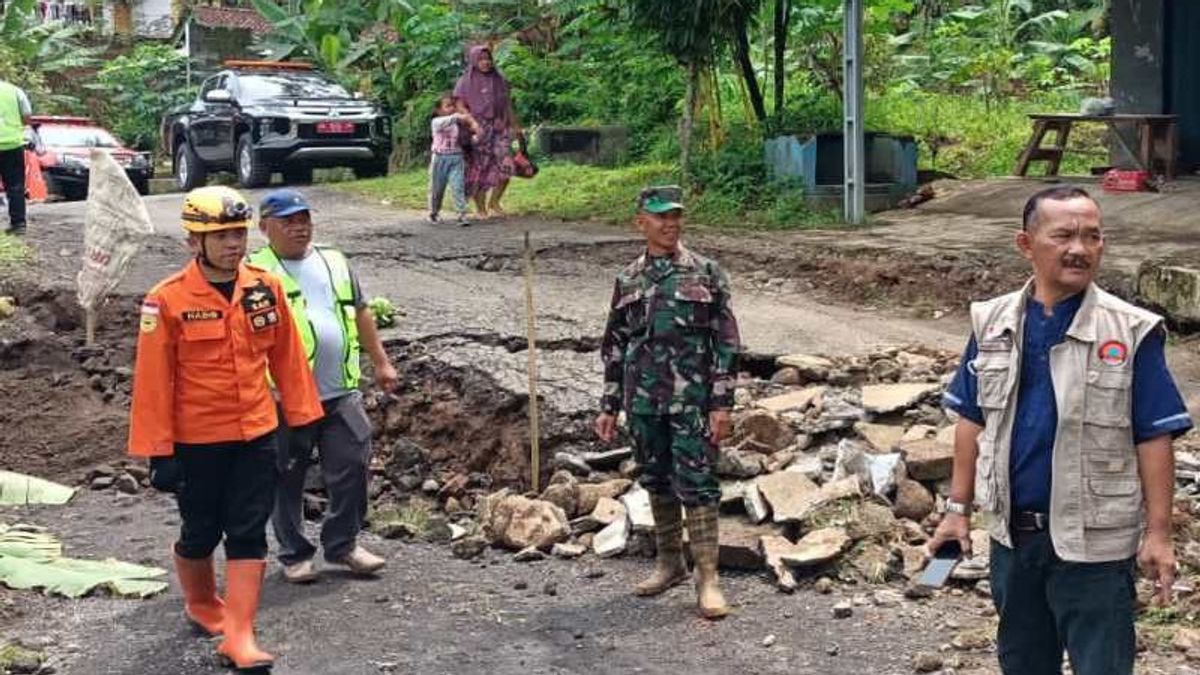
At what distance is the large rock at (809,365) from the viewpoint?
821 centimetres

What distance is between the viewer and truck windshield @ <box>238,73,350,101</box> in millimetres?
20922

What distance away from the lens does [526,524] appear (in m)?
6.62

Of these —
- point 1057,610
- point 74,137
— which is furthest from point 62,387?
point 74,137

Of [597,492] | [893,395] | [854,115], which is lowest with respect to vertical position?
[597,492]

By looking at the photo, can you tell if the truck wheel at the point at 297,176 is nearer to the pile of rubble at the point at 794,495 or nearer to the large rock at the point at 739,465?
the pile of rubble at the point at 794,495

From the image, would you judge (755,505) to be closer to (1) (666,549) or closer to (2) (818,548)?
(2) (818,548)

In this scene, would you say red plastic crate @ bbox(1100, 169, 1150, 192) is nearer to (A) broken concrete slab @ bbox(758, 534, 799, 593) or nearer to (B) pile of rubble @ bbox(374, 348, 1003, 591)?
(B) pile of rubble @ bbox(374, 348, 1003, 591)

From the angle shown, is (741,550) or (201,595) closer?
(201,595)

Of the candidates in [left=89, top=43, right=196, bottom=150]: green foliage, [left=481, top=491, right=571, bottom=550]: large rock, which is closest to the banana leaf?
[left=481, top=491, right=571, bottom=550]: large rock

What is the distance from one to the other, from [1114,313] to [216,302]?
2.94 m

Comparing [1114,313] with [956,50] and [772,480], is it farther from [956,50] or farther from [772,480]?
[956,50]

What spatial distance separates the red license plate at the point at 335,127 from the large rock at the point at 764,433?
46.0 feet

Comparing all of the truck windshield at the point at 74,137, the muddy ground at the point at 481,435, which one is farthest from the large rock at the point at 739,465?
the truck windshield at the point at 74,137

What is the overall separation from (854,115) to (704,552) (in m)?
8.64
